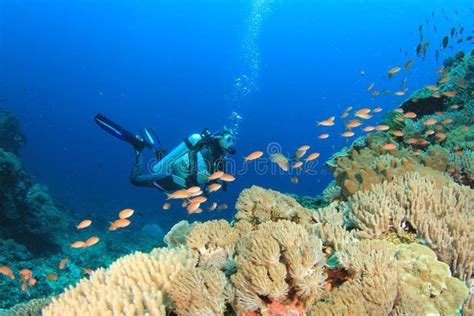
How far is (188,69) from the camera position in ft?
467

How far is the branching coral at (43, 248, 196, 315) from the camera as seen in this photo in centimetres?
212

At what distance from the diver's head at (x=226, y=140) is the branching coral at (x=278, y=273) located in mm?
5633

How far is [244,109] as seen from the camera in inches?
5512

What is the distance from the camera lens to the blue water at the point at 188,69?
106m

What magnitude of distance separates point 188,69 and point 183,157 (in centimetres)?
14105

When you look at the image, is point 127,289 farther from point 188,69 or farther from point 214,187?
point 188,69

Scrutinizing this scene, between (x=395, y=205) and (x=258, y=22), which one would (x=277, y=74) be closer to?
(x=258, y=22)

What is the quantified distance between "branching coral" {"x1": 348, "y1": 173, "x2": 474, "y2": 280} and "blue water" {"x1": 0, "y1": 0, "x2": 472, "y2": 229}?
85795mm

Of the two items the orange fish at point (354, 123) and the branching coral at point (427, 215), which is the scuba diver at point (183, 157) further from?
the branching coral at point (427, 215)

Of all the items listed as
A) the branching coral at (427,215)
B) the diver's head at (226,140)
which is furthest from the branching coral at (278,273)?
the diver's head at (226,140)

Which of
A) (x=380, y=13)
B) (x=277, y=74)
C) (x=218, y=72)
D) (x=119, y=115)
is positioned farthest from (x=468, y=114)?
(x=119, y=115)

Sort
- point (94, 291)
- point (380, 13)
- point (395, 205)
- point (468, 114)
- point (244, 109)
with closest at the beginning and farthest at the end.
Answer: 1. point (94, 291)
2. point (395, 205)
3. point (468, 114)
4. point (380, 13)
5. point (244, 109)

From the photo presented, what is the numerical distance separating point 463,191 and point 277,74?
136 metres

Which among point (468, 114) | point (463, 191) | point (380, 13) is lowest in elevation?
point (463, 191)
